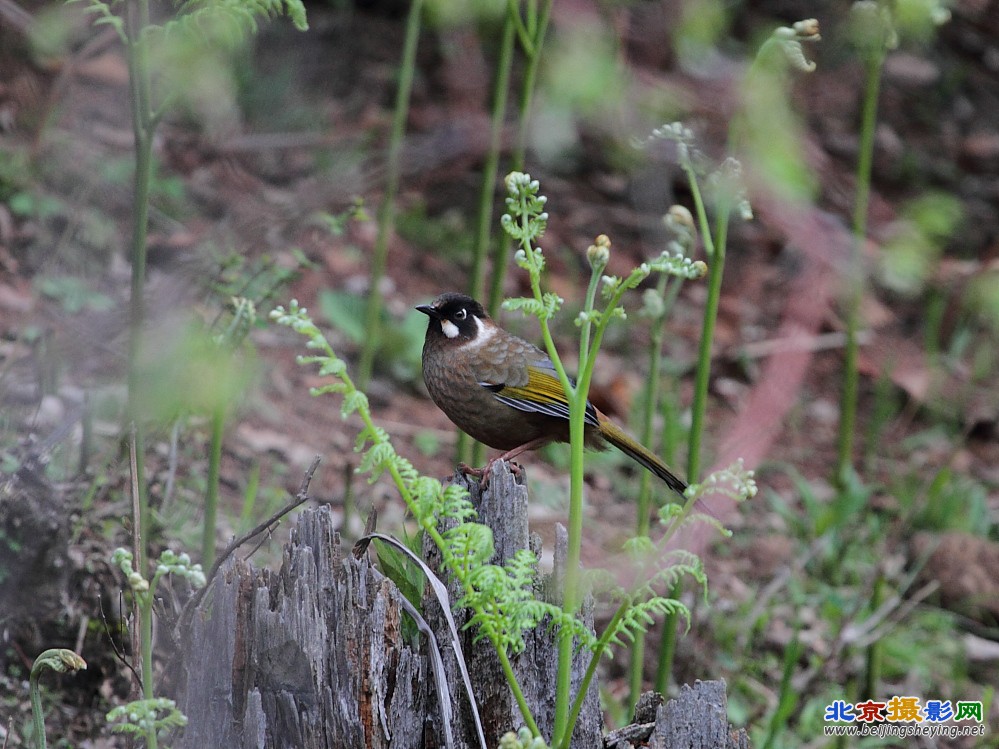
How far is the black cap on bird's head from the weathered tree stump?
1.56m

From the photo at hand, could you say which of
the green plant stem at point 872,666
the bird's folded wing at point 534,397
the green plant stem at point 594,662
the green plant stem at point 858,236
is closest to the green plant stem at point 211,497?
the bird's folded wing at point 534,397

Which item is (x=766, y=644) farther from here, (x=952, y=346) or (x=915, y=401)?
(x=952, y=346)

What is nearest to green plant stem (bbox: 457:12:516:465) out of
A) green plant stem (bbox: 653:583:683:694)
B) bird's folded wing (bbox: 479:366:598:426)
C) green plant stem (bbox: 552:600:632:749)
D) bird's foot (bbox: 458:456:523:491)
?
bird's folded wing (bbox: 479:366:598:426)

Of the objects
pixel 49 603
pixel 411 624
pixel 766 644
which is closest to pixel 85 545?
pixel 49 603

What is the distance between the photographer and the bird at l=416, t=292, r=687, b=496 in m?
4.03

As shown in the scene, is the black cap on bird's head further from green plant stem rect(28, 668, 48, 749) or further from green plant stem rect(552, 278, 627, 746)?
green plant stem rect(28, 668, 48, 749)

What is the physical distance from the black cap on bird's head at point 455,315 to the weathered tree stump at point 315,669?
61.3 inches

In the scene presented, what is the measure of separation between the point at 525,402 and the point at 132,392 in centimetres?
149

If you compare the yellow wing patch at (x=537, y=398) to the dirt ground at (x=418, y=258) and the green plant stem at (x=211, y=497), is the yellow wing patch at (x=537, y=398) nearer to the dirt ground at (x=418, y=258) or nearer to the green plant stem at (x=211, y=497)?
the dirt ground at (x=418, y=258)

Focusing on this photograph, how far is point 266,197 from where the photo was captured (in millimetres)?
7023

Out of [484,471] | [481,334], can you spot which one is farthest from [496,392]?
[484,471]

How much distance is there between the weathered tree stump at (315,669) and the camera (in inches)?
103

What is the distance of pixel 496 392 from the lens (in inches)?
159

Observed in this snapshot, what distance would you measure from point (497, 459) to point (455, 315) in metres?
1.01
